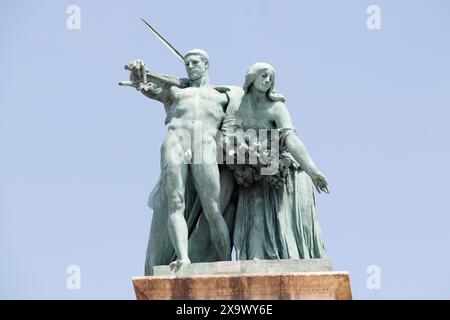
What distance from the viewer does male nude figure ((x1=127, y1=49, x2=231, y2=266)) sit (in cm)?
2311

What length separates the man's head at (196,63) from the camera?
2411 centimetres

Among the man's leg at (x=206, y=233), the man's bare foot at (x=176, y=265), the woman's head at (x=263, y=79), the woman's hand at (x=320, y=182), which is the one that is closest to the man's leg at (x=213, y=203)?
the man's leg at (x=206, y=233)

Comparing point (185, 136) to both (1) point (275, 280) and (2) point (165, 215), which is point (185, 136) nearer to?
(2) point (165, 215)

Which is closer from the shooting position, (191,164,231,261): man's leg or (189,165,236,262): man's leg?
(191,164,231,261): man's leg

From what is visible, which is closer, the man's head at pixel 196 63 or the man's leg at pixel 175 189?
the man's leg at pixel 175 189

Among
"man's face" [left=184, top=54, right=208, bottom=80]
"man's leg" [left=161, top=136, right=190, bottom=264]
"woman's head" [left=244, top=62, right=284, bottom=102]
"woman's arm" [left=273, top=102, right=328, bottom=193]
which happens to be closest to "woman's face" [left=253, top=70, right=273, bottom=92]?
"woman's head" [left=244, top=62, right=284, bottom=102]

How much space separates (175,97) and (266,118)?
1.51 m

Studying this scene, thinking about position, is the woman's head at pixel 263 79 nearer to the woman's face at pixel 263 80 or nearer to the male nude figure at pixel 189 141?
the woman's face at pixel 263 80

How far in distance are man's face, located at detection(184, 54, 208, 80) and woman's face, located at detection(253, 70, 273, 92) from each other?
1.05 m

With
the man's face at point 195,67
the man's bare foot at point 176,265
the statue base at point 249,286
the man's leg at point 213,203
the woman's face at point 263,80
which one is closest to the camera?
the statue base at point 249,286

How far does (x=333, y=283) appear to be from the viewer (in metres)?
22.2

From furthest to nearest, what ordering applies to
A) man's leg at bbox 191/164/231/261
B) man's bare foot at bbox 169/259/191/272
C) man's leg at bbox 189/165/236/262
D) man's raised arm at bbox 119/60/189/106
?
1. man's raised arm at bbox 119/60/189/106
2. man's leg at bbox 189/165/236/262
3. man's leg at bbox 191/164/231/261
4. man's bare foot at bbox 169/259/191/272

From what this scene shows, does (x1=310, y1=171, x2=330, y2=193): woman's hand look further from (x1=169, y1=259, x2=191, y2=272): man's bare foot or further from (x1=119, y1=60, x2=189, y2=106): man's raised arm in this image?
(x1=119, y1=60, x2=189, y2=106): man's raised arm
